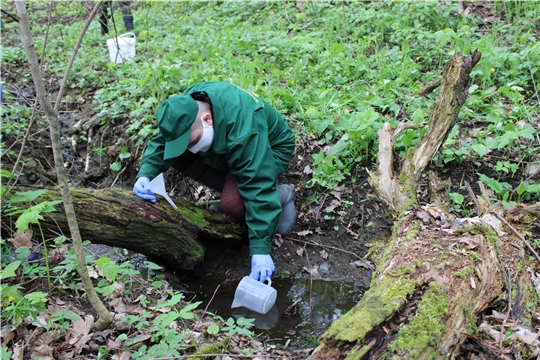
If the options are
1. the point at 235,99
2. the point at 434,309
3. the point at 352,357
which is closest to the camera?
the point at 352,357

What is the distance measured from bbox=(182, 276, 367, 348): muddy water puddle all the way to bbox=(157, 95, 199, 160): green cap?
1034mm

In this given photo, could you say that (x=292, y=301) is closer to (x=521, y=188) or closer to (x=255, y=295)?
(x=255, y=295)

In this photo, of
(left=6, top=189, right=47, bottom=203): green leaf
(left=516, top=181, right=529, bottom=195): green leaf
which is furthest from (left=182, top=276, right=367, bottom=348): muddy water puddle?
(left=516, top=181, right=529, bottom=195): green leaf

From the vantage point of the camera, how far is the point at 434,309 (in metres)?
1.76

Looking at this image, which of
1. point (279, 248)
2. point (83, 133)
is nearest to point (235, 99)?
point (279, 248)

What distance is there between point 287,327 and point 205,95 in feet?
5.69

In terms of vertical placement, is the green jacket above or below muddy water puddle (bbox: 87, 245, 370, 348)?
above

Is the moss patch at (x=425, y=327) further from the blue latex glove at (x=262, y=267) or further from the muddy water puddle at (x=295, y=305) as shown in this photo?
the blue latex glove at (x=262, y=267)

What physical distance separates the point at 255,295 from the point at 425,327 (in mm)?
1300

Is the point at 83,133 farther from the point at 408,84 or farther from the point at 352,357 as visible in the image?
the point at 352,357

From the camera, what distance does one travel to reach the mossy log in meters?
2.69

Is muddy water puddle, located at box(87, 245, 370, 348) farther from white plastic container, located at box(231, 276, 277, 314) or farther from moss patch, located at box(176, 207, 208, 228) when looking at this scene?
moss patch, located at box(176, 207, 208, 228)

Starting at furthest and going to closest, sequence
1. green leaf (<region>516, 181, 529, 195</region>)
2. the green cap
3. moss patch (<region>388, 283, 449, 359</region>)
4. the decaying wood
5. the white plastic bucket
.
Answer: the white plastic bucket < green leaf (<region>516, 181, 529, 195</region>) < the decaying wood < the green cap < moss patch (<region>388, 283, 449, 359</region>)

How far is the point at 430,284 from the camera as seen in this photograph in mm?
1873
